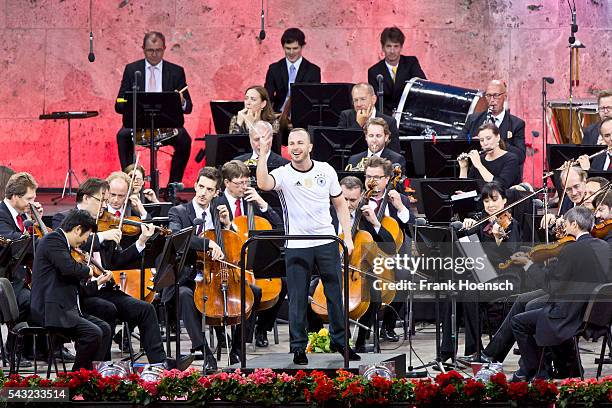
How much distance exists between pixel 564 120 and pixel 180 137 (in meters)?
3.71

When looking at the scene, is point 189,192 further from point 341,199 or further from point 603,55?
point 341,199

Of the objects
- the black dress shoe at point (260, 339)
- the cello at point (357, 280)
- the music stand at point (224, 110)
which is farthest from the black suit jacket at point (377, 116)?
the black dress shoe at point (260, 339)

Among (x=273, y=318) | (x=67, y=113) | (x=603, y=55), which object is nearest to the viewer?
(x=273, y=318)

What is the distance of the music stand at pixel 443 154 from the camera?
35.4 ft

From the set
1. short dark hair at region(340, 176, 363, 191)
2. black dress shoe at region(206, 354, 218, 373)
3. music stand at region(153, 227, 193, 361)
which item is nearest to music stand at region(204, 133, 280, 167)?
short dark hair at region(340, 176, 363, 191)

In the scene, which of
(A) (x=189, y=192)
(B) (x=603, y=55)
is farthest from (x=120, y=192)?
(B) (x=603, y=55)

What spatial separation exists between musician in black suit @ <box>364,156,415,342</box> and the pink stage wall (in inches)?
182

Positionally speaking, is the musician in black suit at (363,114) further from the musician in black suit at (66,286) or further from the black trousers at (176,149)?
the musician in black suit at (66,286)

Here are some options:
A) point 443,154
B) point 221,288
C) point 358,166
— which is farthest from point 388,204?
point 221,288

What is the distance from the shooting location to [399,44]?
12555mm

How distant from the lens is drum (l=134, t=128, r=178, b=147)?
12.4 metres

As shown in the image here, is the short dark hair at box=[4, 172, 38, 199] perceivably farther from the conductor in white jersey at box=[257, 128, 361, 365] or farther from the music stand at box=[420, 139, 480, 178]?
the music stand at box=[420, 139, 480, 178]

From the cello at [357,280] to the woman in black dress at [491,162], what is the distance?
1484 millimetres

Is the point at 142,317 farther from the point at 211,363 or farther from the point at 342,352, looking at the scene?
the point at 342,352
